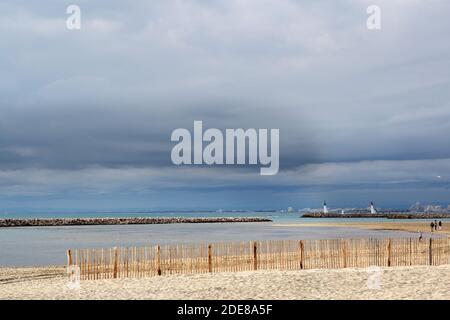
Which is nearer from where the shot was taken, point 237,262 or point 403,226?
point 237,262

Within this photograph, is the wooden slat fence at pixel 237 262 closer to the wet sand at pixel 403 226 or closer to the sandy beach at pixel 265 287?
the sandy beach at pixel 265 287

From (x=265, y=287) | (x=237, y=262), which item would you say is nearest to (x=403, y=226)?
(x=237, y=262)

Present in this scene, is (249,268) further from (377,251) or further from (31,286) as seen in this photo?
(31,286)

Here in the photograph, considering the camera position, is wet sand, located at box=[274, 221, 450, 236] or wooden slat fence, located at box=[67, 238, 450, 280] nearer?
wooden slat fence, located at box=[67, 238, 450, 280]

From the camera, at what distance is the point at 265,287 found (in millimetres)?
18969

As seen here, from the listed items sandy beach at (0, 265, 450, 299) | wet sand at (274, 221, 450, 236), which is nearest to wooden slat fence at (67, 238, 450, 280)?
sandy beach at (0, 265, 450, 299)

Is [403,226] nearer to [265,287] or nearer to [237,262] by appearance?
[237,262]

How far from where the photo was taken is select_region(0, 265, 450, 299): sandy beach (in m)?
17.5

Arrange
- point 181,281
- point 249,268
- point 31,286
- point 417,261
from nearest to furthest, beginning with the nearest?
point 181,281 < point 31,286 < point 249,268 < point 417,261

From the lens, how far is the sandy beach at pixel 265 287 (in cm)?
1755

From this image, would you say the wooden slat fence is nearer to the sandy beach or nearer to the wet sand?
the sandy beach
